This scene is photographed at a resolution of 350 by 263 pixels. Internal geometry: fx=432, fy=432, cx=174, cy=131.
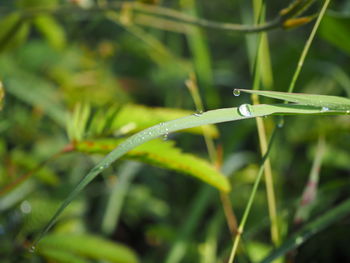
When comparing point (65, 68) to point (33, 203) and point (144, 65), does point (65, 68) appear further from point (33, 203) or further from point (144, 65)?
point (33, 203)

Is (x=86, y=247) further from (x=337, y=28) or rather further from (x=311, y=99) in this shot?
(x=337, y=28)

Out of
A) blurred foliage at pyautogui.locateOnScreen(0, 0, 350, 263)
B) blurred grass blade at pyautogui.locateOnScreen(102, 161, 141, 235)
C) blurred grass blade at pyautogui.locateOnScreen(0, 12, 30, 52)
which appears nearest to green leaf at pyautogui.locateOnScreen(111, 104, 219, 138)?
blurred foliage at pyautogui.locateOnScreen(0, 0, 350, 263)

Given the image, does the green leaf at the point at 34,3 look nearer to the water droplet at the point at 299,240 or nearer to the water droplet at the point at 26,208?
the water droplet at the point at 26,208

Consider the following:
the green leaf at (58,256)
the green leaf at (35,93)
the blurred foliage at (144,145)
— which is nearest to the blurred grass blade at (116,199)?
the blurred foliage at (144,145)

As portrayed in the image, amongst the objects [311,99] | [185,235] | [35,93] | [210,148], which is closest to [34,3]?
[35,93]

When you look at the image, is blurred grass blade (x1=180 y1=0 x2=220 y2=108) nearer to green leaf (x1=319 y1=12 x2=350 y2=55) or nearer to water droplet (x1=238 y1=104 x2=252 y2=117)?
green leaf (x1=319 y1=12 x2=350 y2=55)

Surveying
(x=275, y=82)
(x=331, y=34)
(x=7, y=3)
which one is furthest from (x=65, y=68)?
(x=331, y=34)

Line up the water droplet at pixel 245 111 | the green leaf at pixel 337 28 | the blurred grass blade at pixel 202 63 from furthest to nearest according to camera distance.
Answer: the blurred grass blade at pixel 202 63
the green leaf at pixel 337 28
the water droplet at pixel 245 111

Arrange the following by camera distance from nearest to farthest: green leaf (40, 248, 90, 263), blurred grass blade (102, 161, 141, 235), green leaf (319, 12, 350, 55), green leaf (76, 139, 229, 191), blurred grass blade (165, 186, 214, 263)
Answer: green leaf (76, 139, 229, 191) → green leaf (40, 248, 90, 263) → green leaf (319, 12, 350, 55) → blurred grass blade (165, 186, 214, 263) → blurred grass blade (102, 161, 141, 235)
